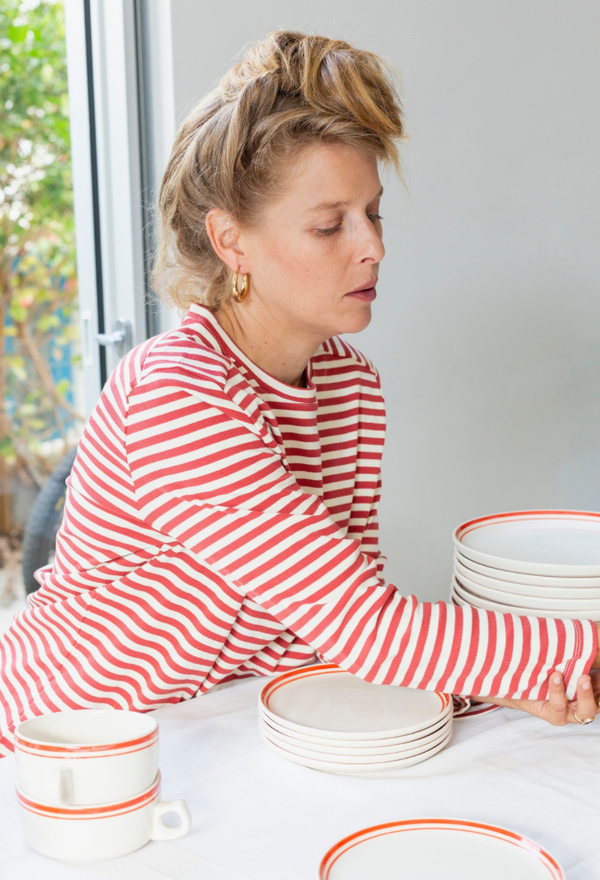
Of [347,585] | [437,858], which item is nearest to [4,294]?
[347,585]

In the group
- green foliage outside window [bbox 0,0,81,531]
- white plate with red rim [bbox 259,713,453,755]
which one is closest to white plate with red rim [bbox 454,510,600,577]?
white plate with red rim [bbox 259,713,453,755]

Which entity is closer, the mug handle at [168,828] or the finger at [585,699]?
the mug handle at [168,828]

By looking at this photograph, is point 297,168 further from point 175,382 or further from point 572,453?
Answer: point 572,453

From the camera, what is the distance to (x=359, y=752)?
871 mm

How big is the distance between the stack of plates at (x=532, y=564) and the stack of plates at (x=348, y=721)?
161 millimetres

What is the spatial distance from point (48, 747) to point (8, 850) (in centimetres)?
12

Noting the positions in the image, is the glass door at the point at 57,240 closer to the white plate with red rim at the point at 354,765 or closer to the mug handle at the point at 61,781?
the white plate with red rim at the point at 354,765

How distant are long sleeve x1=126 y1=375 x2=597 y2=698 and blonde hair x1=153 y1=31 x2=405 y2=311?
13.0 inches

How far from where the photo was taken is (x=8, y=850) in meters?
0.75

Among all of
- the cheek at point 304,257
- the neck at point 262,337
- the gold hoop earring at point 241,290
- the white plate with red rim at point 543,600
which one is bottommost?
the white plate with red rim at point 543,600

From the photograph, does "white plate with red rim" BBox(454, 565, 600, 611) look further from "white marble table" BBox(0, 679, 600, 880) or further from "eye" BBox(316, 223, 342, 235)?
"eye" BBox(316, 223, 342, 235)

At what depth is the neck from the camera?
49.1 inches

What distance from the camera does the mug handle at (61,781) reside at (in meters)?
0.70

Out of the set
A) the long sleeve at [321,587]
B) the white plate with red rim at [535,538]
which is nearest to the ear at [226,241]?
the long sleeve at [321,587]
